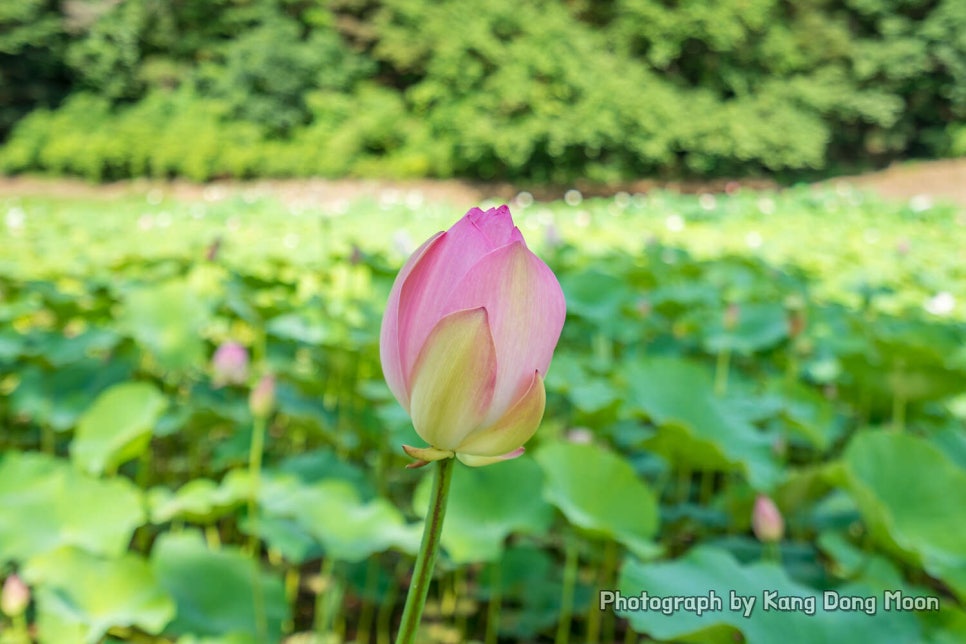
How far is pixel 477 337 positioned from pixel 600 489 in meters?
0.49

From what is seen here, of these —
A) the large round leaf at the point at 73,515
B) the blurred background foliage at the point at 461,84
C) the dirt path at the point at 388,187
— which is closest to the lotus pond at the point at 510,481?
the large round leaf at the point at 73,515

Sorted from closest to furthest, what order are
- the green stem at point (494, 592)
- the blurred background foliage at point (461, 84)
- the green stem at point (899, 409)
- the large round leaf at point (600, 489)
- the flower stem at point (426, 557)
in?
the flower stem at point (426, 557), the large round leaf at point (600, 489), the green stem at point (494, 592), the green stem at point (899, 409), the blurred background foliage at point (461, 84)

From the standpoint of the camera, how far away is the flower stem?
20 centimetres

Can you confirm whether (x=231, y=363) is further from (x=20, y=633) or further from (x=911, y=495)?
(x=911, y=495)

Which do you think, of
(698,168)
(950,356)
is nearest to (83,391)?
(950,356)

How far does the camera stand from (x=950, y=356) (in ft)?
2.98

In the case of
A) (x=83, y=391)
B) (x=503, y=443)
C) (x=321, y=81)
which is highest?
(x=503, y=443)

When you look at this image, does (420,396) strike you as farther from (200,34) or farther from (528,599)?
(200,34)

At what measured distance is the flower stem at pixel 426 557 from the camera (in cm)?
20

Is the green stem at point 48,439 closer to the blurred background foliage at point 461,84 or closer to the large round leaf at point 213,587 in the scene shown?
the large round leaf at point 213,587

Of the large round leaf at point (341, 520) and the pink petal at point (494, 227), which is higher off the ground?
the pink petal at point (494, 227)

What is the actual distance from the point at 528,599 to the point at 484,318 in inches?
28.4

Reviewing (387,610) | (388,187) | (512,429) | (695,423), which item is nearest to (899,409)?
(695,423)

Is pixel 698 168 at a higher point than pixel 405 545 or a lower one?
lower
